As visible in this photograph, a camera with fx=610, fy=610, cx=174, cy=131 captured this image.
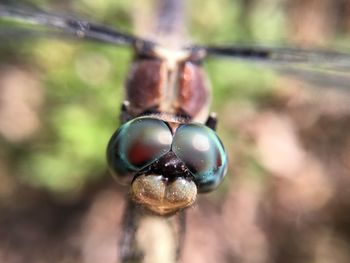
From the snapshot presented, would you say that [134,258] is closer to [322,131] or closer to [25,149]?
[25,149]

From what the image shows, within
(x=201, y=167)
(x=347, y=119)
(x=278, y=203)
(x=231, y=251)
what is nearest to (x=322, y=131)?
(x=347, y=119)

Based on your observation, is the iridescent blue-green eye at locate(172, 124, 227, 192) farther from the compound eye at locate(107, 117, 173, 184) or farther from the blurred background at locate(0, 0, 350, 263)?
the blurred background at locate(0, 0, 350, 263)

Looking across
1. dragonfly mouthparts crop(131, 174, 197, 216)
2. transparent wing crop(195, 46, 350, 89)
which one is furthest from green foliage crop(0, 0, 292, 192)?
dragonfly mouthparts crop(131, 174, 197, 216)

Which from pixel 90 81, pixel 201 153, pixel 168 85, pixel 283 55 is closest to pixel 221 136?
pixel 90 81

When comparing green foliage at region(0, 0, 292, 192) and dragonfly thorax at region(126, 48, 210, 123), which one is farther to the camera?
green foliage at region(0, 0, 292, 192)

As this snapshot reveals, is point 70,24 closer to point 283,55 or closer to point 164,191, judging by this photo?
point 283,55

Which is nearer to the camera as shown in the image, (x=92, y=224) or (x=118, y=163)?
(x=118, y=163)
